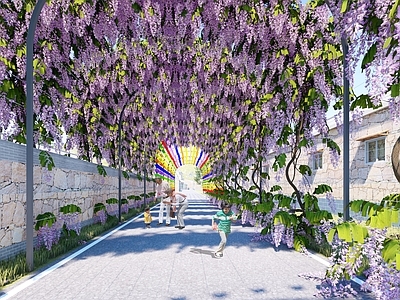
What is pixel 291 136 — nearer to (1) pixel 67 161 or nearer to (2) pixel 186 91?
(1) pixel 67 161

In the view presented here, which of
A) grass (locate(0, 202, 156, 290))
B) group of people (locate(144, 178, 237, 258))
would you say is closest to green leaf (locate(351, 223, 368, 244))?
group of people (locate(144, 178, 237, 258))

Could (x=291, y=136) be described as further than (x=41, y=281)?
Yes

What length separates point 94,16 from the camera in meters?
9.73

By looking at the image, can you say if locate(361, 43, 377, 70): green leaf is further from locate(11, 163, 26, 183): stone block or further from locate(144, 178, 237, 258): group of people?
locate(11, 163, 26, 183): stone block

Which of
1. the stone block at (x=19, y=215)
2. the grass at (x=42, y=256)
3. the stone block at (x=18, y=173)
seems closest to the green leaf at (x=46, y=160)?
the stone block at (x=18, y=173)

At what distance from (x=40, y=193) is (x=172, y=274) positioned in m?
3.81

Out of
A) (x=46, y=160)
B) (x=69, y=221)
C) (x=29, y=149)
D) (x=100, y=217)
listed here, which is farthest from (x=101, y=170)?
(x=29, y=149)

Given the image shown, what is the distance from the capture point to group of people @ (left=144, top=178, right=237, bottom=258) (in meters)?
7.48

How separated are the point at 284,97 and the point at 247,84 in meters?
4.40

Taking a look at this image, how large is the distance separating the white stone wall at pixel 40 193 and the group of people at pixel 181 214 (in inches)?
79.8

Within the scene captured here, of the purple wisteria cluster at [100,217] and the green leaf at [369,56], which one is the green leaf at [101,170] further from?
the green leaf at [369,56]

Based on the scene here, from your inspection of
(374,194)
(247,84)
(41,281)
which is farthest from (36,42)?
(374,194)

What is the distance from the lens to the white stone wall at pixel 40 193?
6.69 meters

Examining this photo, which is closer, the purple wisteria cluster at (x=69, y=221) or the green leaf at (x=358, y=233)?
the green leaf at (x=358, y=233)
